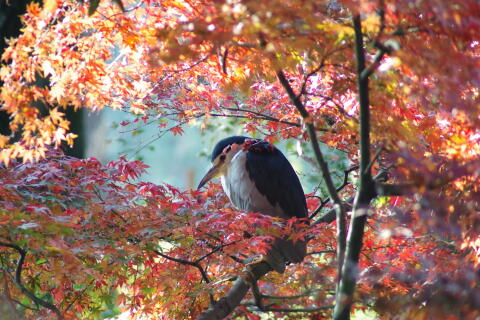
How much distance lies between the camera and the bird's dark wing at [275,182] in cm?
321

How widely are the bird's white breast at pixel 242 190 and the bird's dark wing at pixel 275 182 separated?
4 centimetres

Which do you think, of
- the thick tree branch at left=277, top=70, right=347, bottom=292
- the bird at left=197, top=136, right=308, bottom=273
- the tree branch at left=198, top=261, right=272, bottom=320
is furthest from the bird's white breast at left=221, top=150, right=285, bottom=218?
the thick tree branch at left=277, top=70, right=347, bottom=292

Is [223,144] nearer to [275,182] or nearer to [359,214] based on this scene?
[275,182]

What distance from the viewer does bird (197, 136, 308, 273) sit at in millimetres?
3217

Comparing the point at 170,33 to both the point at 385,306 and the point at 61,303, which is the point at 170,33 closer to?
the point at 385,306

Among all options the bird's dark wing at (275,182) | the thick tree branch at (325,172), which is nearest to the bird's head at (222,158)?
the bird's dark wing at (275,182)

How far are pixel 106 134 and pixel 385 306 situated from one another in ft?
21.9

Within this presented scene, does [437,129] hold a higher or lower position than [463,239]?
higher

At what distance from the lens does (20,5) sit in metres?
3.65

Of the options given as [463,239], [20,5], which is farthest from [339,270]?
[20,5]

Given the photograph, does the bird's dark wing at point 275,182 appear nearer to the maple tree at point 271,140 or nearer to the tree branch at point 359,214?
the maple tree at point 271,140

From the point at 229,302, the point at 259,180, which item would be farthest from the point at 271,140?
the point at 229,302

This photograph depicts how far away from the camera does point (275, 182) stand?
324 centimetres

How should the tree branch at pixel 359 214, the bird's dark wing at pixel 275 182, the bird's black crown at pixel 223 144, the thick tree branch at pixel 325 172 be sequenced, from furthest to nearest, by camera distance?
the bird's black crown at pixel 223 144 < the bird's dark wing at pixel 275 182 < the thick tree branch at pixel 325 172 < the tree branch at pixel 359 214
